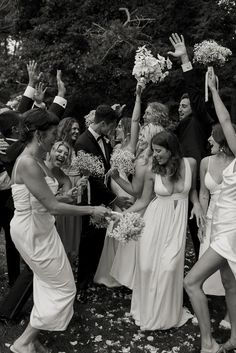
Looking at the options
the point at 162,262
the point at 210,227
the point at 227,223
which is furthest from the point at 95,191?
the point at 227,223

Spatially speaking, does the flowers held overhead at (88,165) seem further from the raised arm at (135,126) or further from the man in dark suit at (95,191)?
the raised arm at (135,126)

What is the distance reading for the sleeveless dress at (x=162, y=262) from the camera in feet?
15.6

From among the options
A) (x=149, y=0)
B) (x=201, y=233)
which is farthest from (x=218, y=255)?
(x=149, y=0)

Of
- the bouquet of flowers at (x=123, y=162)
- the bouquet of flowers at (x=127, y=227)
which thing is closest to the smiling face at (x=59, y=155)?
the bouquet of flowers at (x=123, y=162)

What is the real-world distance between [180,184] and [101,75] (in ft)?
39.5

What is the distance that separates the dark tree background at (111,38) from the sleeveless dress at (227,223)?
424 inches

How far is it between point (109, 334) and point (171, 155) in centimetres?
199

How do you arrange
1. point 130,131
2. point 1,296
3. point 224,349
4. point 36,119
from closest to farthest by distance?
point 36,119 → point 224,349 → point 1,296 → point 130,131

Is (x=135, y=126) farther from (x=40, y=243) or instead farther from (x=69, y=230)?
(x=40, y=243)

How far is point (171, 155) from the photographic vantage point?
4820 millimetres

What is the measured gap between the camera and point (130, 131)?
648cm

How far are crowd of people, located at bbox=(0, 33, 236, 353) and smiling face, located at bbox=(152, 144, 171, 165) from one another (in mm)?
11

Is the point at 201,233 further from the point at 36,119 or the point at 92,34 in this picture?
the point at 92,34

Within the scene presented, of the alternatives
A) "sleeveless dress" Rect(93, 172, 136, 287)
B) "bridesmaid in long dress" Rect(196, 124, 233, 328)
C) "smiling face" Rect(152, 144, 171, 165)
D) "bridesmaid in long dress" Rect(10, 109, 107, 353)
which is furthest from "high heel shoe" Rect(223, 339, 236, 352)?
"smiling face" Rect(152, 144, 171, 165)
